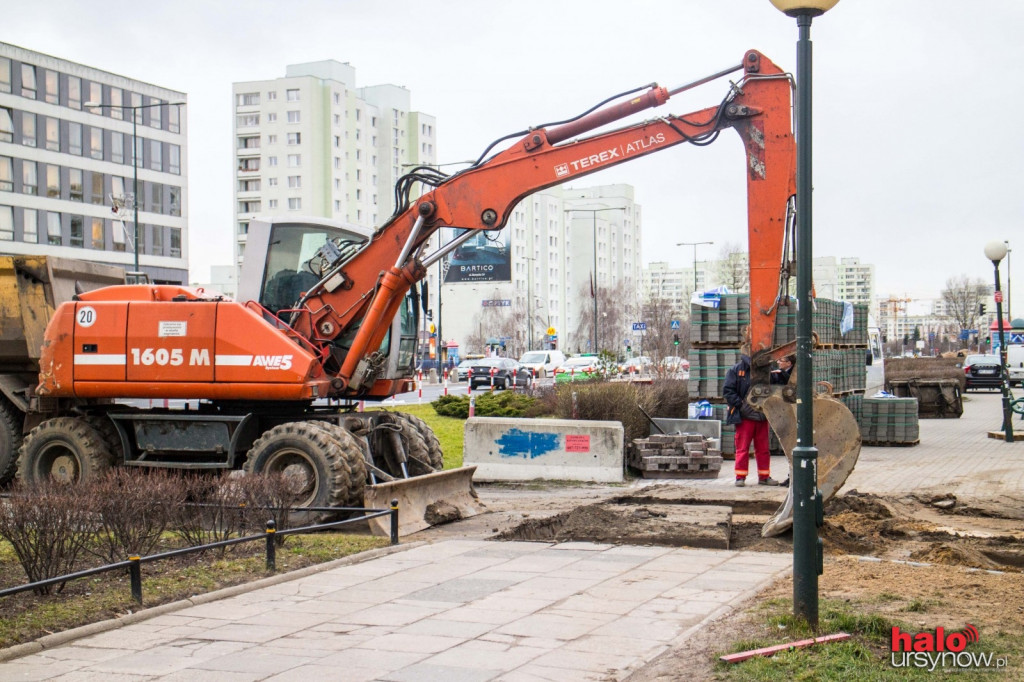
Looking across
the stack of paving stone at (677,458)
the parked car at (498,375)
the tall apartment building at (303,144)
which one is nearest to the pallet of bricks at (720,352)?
the stack of paving stone at (677,458)

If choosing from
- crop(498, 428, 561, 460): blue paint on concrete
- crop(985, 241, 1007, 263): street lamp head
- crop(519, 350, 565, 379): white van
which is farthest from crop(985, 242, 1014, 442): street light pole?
crop(519, 350, 565, 379): white van

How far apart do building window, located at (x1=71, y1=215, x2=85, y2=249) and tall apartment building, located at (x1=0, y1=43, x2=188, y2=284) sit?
64 mm

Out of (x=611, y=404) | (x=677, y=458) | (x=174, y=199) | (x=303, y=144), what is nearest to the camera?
(x=677, y=458)

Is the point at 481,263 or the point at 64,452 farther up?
the point at 481,263

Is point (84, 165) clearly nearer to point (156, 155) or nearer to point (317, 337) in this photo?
point (156, 155)

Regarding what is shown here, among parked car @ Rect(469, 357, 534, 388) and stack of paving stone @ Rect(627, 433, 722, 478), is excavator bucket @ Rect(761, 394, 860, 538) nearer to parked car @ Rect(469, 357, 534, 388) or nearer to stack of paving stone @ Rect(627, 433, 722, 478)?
stack of paving stone @ Rect(627, 433, 722, 478)

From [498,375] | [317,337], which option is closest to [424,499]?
[317,337]

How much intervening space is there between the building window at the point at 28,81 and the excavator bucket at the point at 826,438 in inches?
2539

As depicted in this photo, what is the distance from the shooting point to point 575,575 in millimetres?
9711

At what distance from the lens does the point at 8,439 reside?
16047 millimetres

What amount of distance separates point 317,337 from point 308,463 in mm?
1901

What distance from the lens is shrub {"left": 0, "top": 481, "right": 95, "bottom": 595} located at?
859cm

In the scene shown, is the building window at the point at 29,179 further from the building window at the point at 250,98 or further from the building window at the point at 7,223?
the building window at the point at 250,98

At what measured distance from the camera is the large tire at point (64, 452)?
45.7 feet
